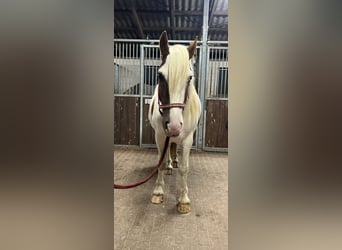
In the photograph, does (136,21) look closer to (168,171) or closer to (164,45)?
(168,171)

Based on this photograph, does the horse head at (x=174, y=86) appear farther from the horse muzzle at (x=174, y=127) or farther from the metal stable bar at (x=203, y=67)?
the metal stable bar at (x=203, y=67)

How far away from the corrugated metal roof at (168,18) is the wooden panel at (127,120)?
200 centimetres

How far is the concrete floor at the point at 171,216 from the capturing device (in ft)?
4.76

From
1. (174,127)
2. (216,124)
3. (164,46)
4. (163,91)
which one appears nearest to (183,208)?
(174,127)

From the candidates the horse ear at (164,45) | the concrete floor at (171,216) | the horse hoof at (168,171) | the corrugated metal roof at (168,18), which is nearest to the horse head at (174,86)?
the horse ear at (164,45)

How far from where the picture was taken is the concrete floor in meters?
1.45

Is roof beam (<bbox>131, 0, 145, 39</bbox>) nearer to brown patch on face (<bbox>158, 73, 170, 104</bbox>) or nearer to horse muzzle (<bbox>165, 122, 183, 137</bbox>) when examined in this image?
brown patch on face (<bbox>158, 73, 170, 104</bbox>)

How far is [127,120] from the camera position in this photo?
13.4 ft

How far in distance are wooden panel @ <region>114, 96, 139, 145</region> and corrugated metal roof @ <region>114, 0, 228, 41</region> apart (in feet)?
6.57

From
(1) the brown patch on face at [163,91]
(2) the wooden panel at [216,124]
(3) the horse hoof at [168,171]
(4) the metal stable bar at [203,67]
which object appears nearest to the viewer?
(1) the brown patch on face at [163,91]

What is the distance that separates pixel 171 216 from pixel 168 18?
4.88 m

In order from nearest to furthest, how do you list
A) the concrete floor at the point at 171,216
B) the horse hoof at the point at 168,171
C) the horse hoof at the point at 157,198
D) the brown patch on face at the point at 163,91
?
the concrete floor at the point at 171,216, the brown patch on face at the point at 163,91, the horse hoof at the point at 157,198, the horse hoof at the point at 168,171
